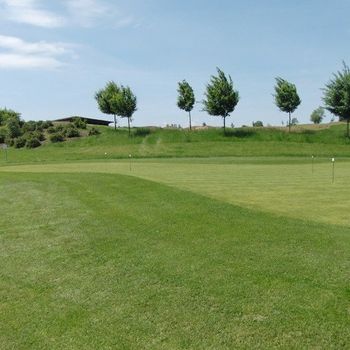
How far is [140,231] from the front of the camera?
10273 mm

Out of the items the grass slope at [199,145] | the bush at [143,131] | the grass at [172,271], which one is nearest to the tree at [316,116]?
the grass slope at [199,145]

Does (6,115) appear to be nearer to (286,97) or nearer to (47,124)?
(47,124)

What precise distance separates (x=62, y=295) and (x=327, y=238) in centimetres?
522

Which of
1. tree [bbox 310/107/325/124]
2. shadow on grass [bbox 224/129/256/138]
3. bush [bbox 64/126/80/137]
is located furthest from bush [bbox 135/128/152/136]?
tree [bbox 310/107/325/124]

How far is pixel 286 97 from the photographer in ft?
222

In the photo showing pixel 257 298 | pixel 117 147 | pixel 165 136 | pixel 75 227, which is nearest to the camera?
pixel 257 298

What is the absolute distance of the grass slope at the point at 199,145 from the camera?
56000mm

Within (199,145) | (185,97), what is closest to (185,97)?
(185,97)

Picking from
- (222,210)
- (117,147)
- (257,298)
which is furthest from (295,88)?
(257,298)

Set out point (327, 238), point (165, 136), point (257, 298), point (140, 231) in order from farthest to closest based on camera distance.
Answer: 1. point (165, 136)
2. point (140, 231)
3. point (327, 238)
4. point (257, 298)

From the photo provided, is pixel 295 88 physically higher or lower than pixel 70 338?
higher

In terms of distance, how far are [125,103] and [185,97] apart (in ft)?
31.6

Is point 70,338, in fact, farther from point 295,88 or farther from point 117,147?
point 295,88

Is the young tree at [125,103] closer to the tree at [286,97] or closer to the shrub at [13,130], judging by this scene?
the shrub at [13,130]
